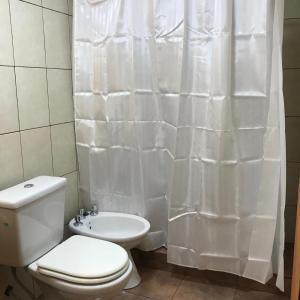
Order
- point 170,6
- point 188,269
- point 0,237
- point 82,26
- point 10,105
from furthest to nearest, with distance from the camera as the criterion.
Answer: point 188,269, point 82,26, point 170,6, point 10,105, point 0,237

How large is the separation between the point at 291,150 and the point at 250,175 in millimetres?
528

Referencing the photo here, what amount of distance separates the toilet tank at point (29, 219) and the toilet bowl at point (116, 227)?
0.27 m

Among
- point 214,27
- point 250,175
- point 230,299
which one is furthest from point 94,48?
point 230,299

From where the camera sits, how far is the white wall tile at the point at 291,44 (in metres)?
2.01

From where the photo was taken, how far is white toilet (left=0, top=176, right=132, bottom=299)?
4.91 feet

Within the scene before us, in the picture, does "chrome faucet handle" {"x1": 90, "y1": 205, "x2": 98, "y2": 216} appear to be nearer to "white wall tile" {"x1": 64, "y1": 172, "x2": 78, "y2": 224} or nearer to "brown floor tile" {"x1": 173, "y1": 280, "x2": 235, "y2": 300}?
"white wall tile" {"x1": 64, "y1": 172, "x2": 78, "y2": 224}

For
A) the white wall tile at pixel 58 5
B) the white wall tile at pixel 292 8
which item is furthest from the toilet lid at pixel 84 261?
the white wall tile at pixel 292 8

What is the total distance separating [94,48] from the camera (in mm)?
2018

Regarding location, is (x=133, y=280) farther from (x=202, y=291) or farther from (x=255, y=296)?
(x=255, y=296)

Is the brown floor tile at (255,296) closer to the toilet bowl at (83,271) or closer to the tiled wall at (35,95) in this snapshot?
the toilet bowl at (83,271)

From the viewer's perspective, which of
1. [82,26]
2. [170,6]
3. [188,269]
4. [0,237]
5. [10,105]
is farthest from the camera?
[188,269]

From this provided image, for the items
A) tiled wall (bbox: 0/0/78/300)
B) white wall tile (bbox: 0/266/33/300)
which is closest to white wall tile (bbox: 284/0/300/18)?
tiled wall (bbox: 0/0/78/300)

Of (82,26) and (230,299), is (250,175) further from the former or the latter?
(82,26)

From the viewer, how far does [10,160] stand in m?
1.73
